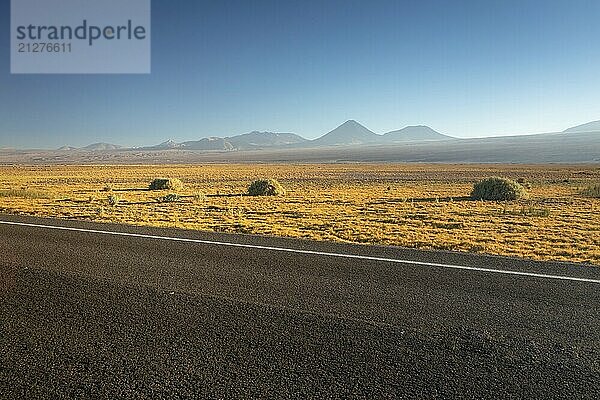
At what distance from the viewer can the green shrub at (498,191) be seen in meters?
25.5

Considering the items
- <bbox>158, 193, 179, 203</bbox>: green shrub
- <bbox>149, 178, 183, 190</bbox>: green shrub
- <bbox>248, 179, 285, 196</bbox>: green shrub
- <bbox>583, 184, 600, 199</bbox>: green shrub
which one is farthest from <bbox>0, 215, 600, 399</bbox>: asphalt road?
<bbox>149, 178, 183, 190</bbox>: green shrub

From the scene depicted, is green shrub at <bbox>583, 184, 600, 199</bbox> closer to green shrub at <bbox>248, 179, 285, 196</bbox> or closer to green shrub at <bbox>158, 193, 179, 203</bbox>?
green shrub at <bbox>248, 179, 285, 196</bbox>

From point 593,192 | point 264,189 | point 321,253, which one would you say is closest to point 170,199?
point 264,189

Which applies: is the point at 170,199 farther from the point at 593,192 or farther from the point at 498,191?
the point at 593,192

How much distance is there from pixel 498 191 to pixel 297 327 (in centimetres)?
2416

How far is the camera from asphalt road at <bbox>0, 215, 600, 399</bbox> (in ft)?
11.1

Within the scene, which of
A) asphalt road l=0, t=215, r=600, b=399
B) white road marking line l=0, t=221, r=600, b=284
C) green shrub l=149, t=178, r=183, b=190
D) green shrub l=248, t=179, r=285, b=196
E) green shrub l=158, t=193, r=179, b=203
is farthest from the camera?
green shrub l=149, t=178, r=183, b=190

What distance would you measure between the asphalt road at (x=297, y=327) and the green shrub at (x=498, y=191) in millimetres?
19758

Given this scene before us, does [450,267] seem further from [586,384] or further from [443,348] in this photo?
[586,384]

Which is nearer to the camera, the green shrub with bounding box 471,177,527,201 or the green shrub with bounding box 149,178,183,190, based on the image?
the green shrub with bounding box 471,177,527,201

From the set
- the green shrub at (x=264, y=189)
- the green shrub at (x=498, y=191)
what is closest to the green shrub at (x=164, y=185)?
the green shrub at (x=264, y=189)

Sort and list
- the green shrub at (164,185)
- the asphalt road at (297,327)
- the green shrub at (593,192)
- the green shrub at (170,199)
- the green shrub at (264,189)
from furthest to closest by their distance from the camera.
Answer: the green shrub at (164,185)
the green shrub at (264,189)
the green shrub at (593,192)
the green shrub at (170,199)
the asphalt road at (297,327)

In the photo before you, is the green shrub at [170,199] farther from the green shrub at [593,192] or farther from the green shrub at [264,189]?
the green shrub at [593,192]

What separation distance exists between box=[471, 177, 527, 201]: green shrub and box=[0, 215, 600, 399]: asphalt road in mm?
19758
